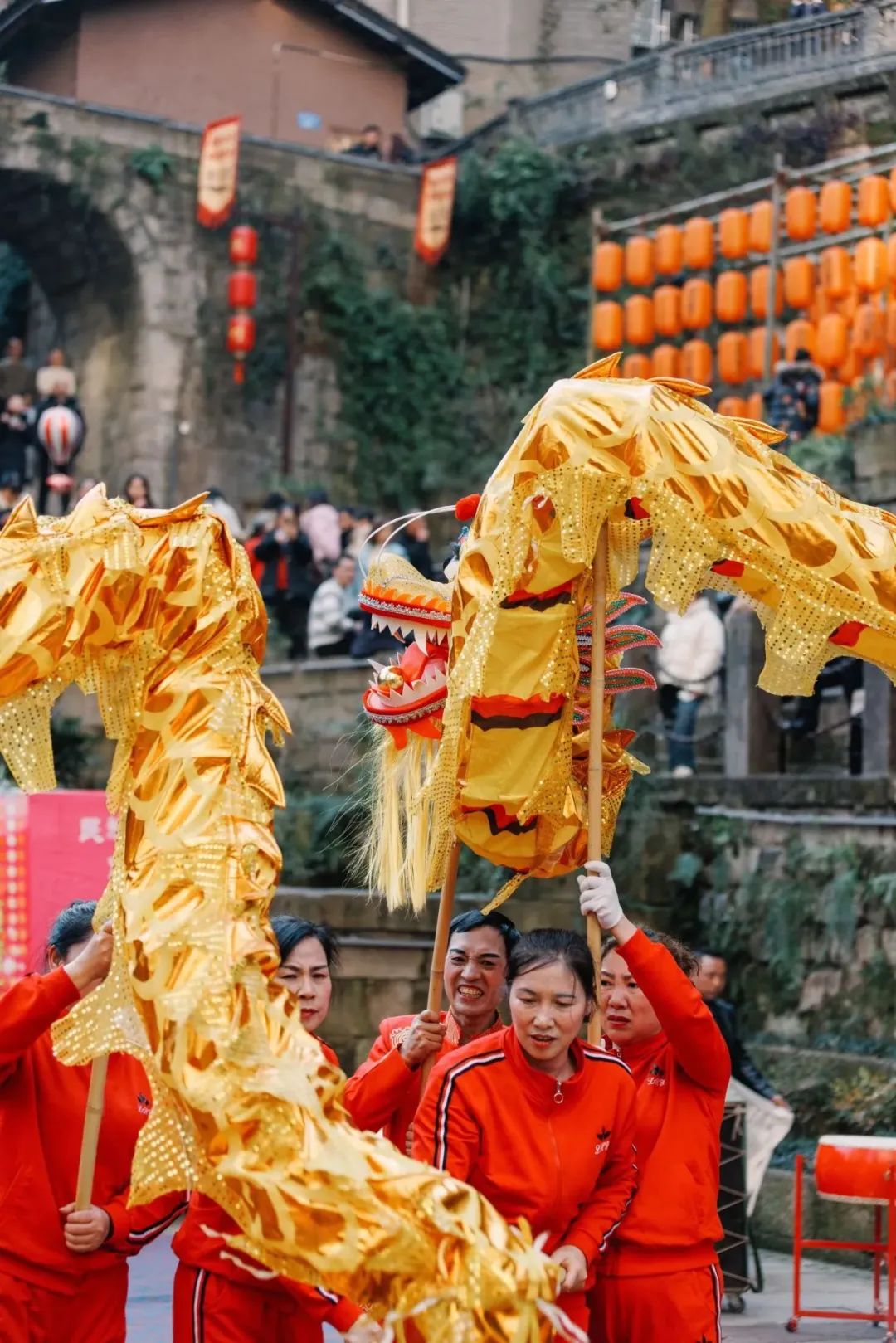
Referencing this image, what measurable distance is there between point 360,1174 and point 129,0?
745 inches

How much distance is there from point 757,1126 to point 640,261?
10.9 meters

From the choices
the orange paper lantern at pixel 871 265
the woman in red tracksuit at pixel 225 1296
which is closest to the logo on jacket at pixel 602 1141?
the woman in red tracksuit at pixel 225 1296

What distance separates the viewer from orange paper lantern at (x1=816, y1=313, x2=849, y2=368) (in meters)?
15.4

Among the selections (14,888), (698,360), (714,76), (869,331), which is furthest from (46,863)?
(714,76)

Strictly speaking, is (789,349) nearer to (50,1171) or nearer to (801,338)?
(801,338)

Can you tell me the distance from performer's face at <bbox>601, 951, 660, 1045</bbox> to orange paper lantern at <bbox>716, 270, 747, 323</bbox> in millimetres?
12696

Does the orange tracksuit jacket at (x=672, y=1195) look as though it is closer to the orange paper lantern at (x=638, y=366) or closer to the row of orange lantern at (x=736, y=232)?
the row of orange lantern at (x=736, y=232)

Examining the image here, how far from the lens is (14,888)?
8.33 metres

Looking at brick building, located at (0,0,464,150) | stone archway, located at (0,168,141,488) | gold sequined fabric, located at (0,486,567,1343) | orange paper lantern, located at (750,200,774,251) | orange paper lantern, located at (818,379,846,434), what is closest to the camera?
gold sequined fabric, located at (0,486,567,1343)

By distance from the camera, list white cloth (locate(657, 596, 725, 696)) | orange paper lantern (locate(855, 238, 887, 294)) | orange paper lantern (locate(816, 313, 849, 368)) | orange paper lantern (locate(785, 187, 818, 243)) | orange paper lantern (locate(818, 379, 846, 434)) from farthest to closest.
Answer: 1. orange paper lantern (locate(785, 187, 818, 243))
2. orange paper lantern (locate(816, 313, 849, 368))
3. orange paper lantern (locate(855, 238, 887, 294))
4. orange paper lantern (locate(818, 379, 846, 434))
5. white cloth (locate(657, 596, 725, 696))

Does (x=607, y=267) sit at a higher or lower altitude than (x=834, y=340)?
higher

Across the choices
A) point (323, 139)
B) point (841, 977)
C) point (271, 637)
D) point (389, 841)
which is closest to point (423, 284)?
point (323, 139)

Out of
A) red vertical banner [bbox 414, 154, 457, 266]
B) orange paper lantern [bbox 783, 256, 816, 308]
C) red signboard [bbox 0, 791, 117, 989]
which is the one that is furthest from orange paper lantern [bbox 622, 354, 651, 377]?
red signboard [bbox 0, 791, 117, 989]

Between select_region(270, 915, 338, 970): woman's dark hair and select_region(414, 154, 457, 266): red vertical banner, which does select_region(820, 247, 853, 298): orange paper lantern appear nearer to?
select_region(414, 154, 457, 266): red vertical banner
